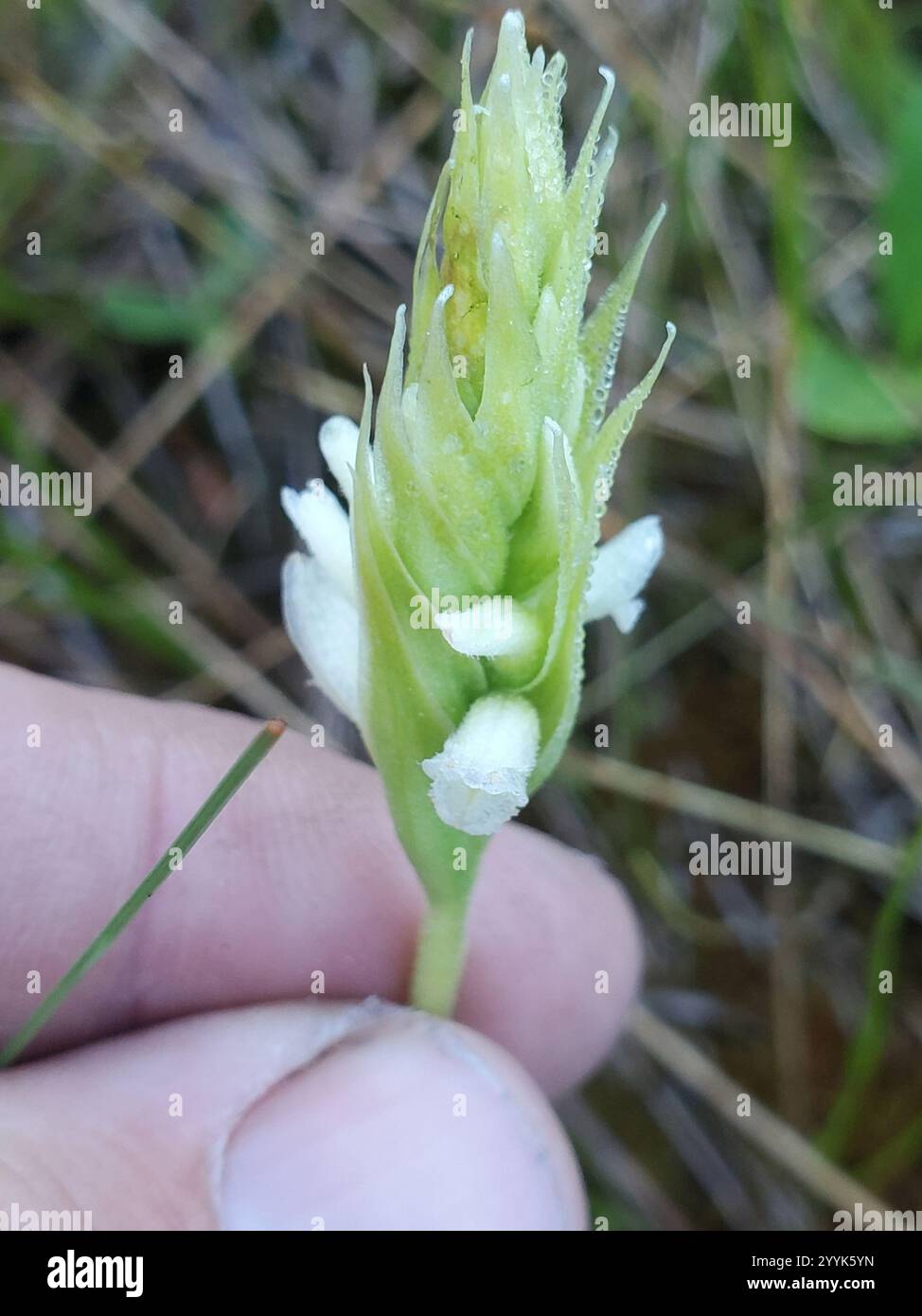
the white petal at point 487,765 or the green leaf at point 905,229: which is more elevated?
the green leaf at point 905,229

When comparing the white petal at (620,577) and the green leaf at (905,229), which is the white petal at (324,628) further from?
the green leaf at (905,229)

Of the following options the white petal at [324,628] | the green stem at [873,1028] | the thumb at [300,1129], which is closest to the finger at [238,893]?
the thumb at [300,1129]

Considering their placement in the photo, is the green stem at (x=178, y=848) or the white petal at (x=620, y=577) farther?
the white petal at (x=620, y=577)

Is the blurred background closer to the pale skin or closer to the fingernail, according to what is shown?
the pale skin

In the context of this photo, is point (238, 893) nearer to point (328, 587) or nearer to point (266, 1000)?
point (266, 1000)

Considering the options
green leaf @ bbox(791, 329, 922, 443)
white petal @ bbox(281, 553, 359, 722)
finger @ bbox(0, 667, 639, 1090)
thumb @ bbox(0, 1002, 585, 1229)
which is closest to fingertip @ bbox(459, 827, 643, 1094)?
finger @ bbox(0, 667, 639, 1090)

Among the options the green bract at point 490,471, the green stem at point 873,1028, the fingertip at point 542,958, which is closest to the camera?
the green bract at point 490,471
